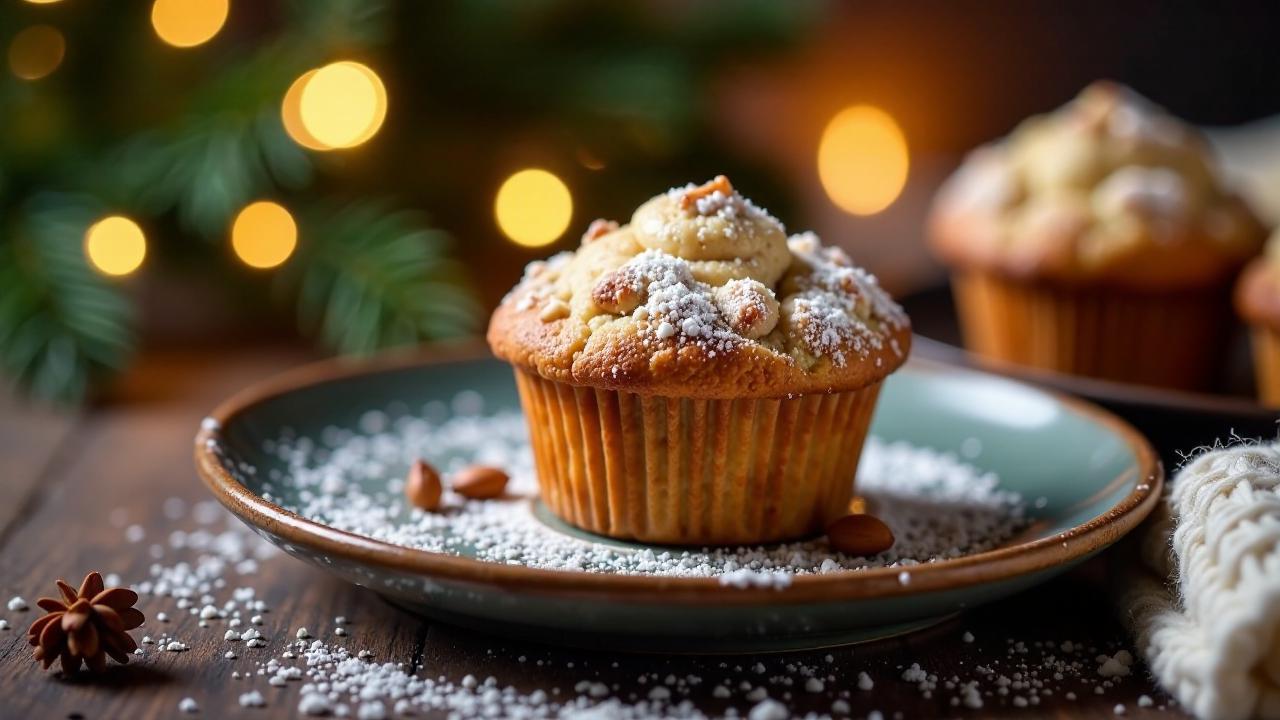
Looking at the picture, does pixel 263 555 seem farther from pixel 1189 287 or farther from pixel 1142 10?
pixel 1142 10

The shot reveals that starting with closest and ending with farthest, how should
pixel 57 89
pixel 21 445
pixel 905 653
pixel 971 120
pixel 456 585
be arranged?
pixel 456 585 → pixel 905 653 → pixel 21 445 → pixel 57 89 → pixel 971 120

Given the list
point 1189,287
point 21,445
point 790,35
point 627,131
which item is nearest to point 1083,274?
point 1189,287

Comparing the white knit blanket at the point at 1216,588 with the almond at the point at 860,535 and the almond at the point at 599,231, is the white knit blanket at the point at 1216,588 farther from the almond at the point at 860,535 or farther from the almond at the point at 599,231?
the almond at the point at 599,231

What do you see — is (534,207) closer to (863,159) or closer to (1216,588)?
(863,159)

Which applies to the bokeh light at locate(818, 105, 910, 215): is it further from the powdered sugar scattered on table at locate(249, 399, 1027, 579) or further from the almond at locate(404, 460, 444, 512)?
the almond at locate(404, 460, 444, 512)

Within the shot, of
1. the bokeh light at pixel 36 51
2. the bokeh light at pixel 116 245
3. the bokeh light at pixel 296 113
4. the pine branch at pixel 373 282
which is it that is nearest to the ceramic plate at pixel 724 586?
the pine branch at pixel 373 282

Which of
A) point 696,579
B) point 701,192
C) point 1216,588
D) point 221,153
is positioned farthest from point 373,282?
point 1216,588

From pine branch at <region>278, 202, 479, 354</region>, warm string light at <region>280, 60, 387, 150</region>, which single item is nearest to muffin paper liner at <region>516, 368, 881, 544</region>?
pine branch at <region>278, 202, 479, 354</region>
